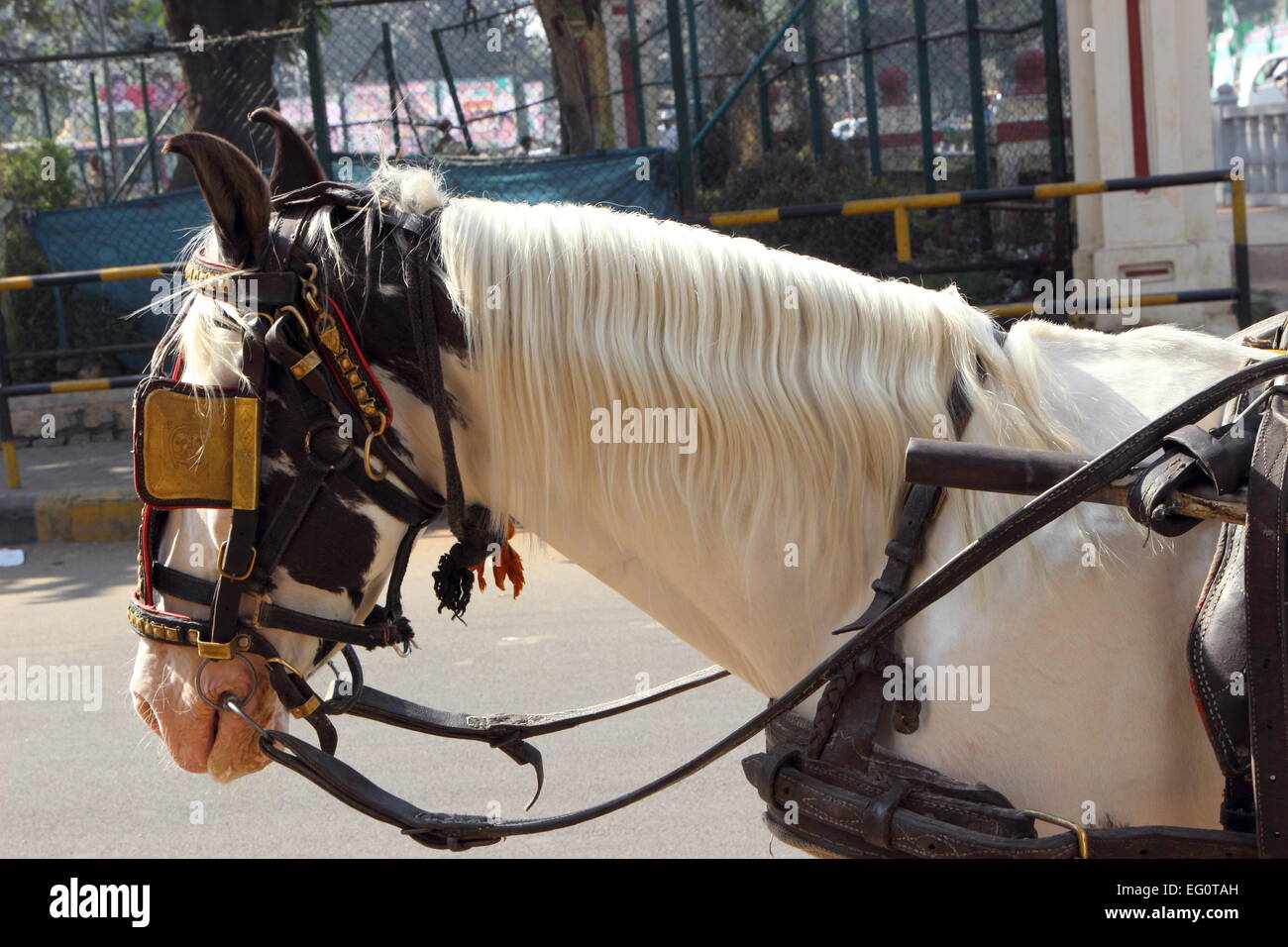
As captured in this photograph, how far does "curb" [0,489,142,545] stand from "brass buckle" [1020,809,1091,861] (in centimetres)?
578

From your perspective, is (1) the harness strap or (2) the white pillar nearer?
(1) the harness strap

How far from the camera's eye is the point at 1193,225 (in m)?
8.05

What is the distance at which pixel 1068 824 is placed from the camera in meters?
1.54

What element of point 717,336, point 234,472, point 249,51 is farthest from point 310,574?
point 249,51

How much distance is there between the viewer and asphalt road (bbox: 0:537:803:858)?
10.4 ft

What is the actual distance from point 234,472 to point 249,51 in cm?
850

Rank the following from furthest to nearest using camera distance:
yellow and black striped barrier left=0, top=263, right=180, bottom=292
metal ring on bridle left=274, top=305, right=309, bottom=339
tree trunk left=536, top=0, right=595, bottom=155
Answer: tree trunk left=536, top=0, right=595, bottom=155, yellow and black striped barrier left=0, top=263, right=180, bottom=292, metal ring on bridle left=274, top=305, right=309, bottom=339

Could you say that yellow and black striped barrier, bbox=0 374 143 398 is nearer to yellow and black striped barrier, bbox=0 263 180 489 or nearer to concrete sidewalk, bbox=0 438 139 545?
yellow and black striped barrier, bbox=0 263 180 489

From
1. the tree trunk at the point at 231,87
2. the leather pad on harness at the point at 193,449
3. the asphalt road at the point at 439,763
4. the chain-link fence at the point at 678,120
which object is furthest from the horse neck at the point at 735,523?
the tree trunk at the point at 231,87

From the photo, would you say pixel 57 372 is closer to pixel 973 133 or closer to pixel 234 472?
pixel 973 133

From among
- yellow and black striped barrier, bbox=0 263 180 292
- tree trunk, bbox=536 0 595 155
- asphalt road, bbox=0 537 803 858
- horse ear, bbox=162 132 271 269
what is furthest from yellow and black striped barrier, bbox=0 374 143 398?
horse ear, bbox=162 132 271 269

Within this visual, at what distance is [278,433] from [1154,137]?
7.50 m

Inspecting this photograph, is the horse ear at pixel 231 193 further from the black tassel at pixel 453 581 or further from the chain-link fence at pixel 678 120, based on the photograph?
the chain-link fence at pixel 678 120

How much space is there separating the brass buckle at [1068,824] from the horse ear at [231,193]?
1216 millimetres
